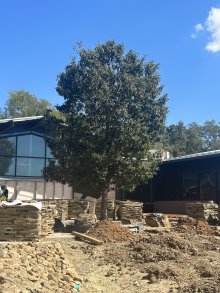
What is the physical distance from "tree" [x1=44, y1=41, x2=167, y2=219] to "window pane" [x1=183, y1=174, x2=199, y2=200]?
26.2ft

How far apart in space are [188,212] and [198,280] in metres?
11.7

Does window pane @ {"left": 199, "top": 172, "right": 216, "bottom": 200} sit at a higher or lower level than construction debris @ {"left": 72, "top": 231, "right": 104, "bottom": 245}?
higher

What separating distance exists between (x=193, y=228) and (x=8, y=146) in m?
11.3

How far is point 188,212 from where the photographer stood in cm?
2208

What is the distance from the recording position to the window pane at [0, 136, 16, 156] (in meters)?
25.0

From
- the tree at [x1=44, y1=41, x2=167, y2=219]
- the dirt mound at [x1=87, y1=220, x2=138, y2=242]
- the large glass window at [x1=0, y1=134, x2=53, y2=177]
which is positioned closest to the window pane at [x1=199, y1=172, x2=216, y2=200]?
the tree at [x1=44, y1=41, x2=167, y2=219]

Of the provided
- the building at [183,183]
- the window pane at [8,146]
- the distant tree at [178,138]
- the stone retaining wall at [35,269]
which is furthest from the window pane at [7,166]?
the distant tree at [178,138]

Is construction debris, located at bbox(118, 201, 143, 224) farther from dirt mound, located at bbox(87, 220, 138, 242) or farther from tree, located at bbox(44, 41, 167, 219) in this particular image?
dirt mound, located at bbox(87, 220, 138, 242)

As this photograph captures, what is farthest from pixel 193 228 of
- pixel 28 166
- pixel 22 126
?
pixel 22 126

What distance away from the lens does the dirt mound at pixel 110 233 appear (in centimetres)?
1536

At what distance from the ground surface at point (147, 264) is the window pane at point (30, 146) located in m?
10.9

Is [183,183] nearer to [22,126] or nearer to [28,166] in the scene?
[28,166]

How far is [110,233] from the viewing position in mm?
15648

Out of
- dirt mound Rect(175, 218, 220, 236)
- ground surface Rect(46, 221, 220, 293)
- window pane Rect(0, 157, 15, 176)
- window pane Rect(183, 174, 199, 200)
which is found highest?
window pane Rect(0, 157, 15, 176)
